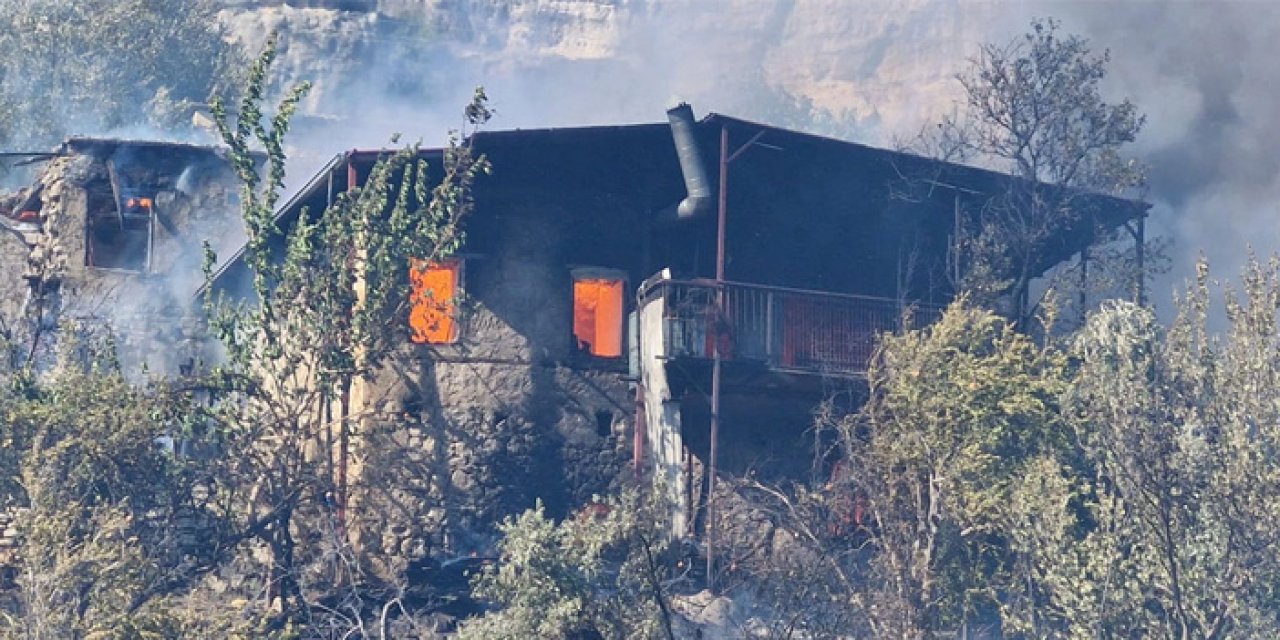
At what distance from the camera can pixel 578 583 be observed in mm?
19484

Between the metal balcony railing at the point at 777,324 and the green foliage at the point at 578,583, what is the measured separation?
366 centimetres

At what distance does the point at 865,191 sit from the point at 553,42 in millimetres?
58793

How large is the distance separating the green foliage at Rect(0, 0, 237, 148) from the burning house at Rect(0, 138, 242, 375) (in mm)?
11631

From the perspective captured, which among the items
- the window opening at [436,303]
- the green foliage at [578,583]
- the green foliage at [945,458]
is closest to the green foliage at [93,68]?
the window opening at [436,303]

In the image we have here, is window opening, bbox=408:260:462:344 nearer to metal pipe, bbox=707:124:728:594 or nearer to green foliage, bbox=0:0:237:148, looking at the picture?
metal pipe, bbox=707:124:728:594

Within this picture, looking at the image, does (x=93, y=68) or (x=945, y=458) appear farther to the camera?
(x=93, y=68)

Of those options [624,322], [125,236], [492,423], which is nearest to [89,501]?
[492,423]

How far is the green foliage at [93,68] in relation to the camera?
143 ft

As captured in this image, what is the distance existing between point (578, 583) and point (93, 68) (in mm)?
31482

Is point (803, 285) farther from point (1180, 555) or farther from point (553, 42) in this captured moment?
point (553, 42)

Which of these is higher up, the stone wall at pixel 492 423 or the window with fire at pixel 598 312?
the window with fire at pixel 598 312

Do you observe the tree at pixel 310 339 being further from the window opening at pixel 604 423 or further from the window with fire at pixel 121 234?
the window with fire at pixel 121 234

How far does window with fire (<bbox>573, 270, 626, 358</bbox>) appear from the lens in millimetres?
25297

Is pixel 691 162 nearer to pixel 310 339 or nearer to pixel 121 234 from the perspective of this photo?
pixel 310 339
